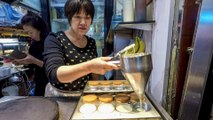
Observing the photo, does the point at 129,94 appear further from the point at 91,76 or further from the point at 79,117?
the point at 91,76

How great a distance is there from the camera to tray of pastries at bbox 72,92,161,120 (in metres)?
0.67

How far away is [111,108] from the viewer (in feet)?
2.43

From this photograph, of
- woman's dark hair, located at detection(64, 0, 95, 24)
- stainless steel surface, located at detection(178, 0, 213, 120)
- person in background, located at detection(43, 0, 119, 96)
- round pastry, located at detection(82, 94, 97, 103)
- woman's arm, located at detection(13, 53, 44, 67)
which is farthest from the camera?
woman's arm, located at detection(13, 53, 44, 67)

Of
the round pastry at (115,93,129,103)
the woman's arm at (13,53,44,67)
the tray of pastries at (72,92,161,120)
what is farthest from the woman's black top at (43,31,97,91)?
the woman's arm at (13,53,44,67)

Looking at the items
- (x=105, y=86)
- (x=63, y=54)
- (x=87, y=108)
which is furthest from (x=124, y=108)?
(x=63, y=54)

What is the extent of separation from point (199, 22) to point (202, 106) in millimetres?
254

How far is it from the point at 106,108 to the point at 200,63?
0.41 metres

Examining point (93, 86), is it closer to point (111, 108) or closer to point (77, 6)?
point (111, 108)

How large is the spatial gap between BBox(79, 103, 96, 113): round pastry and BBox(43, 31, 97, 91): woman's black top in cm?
25

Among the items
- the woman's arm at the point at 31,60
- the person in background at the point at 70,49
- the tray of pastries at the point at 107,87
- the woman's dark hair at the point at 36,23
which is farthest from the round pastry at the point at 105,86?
the woman's dark hair at the point at 36,23

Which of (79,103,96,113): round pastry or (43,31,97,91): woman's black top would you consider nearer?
(79,103,96,113): round pastry

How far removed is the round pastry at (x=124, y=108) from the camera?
716 millimetres

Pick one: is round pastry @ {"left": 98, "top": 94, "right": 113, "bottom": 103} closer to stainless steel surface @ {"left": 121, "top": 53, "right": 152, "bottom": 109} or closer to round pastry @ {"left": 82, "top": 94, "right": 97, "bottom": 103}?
round pastry @ {"left": 82, "top": 94, "right": 97, "bottom": 103}

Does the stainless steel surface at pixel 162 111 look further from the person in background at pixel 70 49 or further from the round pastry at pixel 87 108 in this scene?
the person in background at pixel 70 49
